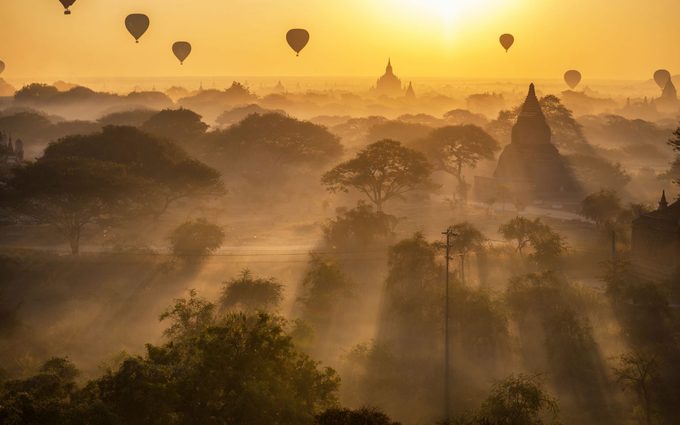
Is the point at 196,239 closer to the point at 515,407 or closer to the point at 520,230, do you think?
the point at 520,230

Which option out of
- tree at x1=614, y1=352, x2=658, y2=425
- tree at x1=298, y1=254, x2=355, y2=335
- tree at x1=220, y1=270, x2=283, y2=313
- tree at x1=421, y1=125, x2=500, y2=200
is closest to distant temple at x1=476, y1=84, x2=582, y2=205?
tree at x1=421, y1=125, x2=500, y2=200

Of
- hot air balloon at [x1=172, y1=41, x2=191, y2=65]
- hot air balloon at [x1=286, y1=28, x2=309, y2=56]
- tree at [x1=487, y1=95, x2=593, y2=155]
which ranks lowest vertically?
tree at [x1=487, y1=95, x2=593, y2=155]

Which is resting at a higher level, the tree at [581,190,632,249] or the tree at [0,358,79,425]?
the tree at [581,190,632,249]

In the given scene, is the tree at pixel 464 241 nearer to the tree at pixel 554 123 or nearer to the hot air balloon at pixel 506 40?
the tree at pixel 554 123

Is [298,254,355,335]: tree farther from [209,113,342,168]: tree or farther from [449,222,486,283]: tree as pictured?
[209,113,342,168]: tree

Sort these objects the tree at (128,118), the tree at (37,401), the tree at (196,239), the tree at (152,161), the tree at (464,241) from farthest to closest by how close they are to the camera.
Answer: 1. the tree at (128,118)
2. the tree at (152,161)
3. the tree at (196,239)
4. the tree at (464,241)
5. the tree at (37,401)

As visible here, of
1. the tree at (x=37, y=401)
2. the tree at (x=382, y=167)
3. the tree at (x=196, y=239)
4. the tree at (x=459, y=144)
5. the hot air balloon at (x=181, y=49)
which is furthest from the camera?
the hot air balloon at (x=181, y=49)

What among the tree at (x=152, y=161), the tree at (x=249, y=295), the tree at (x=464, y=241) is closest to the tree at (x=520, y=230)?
the tree at (x=464, y=241)
